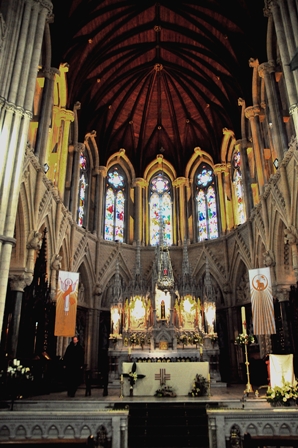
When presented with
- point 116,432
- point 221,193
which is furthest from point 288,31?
point 116,432

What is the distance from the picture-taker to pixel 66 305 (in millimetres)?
16719

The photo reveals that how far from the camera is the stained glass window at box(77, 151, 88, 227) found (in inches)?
973

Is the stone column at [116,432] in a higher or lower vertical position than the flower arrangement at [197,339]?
lower

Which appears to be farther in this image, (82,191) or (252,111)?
(82,191)

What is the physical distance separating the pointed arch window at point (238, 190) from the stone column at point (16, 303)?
A: 14151 mm

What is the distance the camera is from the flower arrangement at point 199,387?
12016mm

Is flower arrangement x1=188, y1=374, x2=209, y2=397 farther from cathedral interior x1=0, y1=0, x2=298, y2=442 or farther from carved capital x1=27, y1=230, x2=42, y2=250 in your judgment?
carved capital x1=27, y1=230, x2=42, y2=250

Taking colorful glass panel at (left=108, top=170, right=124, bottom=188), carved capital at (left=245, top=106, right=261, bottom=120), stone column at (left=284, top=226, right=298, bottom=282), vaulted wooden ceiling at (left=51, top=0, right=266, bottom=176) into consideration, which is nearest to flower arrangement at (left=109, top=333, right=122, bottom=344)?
stone column at (left=284, top=226, right=298, bottom=282)

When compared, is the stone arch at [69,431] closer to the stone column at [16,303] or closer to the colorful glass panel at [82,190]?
the stone column at [16,303]

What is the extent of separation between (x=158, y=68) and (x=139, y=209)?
30.7 feet

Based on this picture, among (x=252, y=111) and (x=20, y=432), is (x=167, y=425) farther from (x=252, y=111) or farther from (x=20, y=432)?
(x=252, y=111)

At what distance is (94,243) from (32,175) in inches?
360

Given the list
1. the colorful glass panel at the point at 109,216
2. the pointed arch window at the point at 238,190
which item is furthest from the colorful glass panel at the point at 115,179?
the pointed arch window at the point at 238,190

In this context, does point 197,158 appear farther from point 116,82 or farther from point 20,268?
point 20,268
